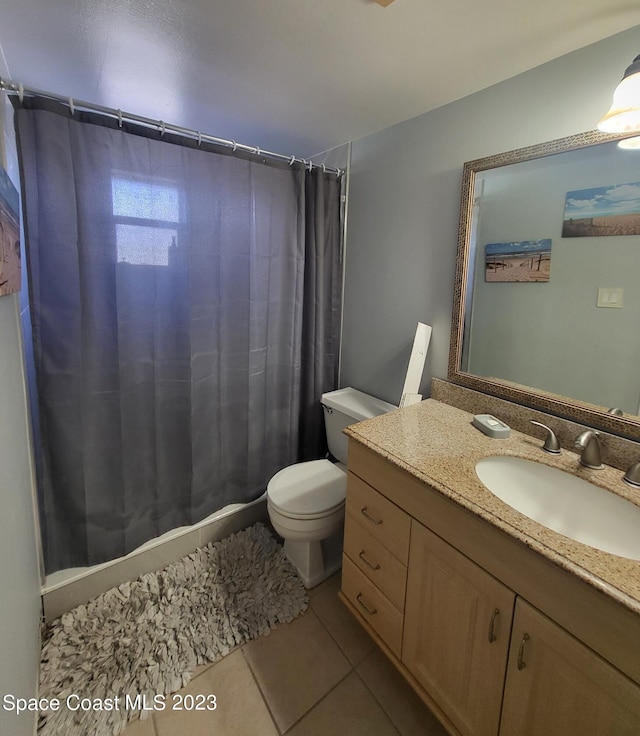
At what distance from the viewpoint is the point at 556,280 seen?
117 cm

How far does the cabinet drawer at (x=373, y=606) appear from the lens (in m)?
1.14

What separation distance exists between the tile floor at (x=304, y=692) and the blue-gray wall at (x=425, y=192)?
3.68ft

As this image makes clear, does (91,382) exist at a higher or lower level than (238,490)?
higher

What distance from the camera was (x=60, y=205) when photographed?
126 centimetres

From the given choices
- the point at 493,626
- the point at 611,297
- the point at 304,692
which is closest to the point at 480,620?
the point at 493,626

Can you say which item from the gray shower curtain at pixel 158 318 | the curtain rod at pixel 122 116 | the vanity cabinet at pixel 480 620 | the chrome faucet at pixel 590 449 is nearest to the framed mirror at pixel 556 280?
the chrome faucet at pixel 590 449

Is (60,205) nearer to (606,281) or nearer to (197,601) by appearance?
(197,601)

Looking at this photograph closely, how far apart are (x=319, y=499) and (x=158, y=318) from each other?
1081 mm

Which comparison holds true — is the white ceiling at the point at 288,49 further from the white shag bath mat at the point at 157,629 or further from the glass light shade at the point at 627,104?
the white shag bath mat at the point at 157,629

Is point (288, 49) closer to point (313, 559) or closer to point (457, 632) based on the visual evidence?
point (457, 632)

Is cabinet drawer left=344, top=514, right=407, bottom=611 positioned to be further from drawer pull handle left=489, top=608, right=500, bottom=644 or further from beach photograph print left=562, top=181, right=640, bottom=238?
beach photograph print left=562, top=181, right=640, bottom=238

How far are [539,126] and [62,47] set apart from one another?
1619mm

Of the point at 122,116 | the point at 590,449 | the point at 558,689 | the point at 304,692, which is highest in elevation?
the point at 122,116

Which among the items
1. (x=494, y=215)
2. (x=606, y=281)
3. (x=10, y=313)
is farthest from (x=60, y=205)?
(x=606, y=281)
